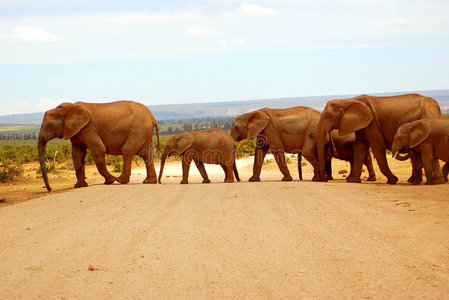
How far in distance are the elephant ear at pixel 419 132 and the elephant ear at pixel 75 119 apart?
817 cm

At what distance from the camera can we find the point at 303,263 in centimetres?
635

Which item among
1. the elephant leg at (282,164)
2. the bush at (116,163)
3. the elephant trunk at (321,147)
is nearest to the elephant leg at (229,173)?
the elephant leg at (282,164)

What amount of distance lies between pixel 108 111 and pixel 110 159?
42.7ft

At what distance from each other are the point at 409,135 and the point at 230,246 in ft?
27.3

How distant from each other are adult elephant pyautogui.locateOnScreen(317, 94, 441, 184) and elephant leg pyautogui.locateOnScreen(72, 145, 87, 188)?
21.2 ft

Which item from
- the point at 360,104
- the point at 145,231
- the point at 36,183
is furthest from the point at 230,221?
the point at 36,183

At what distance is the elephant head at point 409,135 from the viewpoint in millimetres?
13789

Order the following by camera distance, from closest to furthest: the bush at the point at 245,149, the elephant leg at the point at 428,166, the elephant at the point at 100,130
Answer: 1. the elephant leg at the point at 428,166
2. the elephant at the point at 100,130
3. the bush at the point at 245,149

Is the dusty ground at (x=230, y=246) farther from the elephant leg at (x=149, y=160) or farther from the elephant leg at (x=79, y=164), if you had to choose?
the elephant leg at (x=149, y=160)

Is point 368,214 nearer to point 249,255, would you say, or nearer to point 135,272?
point 249,255

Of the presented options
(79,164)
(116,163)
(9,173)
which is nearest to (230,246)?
(79,164)

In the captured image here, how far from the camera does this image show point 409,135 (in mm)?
14117

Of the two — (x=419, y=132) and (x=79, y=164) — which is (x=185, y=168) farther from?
(x=419, y=132)

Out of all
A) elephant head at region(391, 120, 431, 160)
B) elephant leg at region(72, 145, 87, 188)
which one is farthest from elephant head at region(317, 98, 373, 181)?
elephant leg at region(72, 145, 87, 188)
